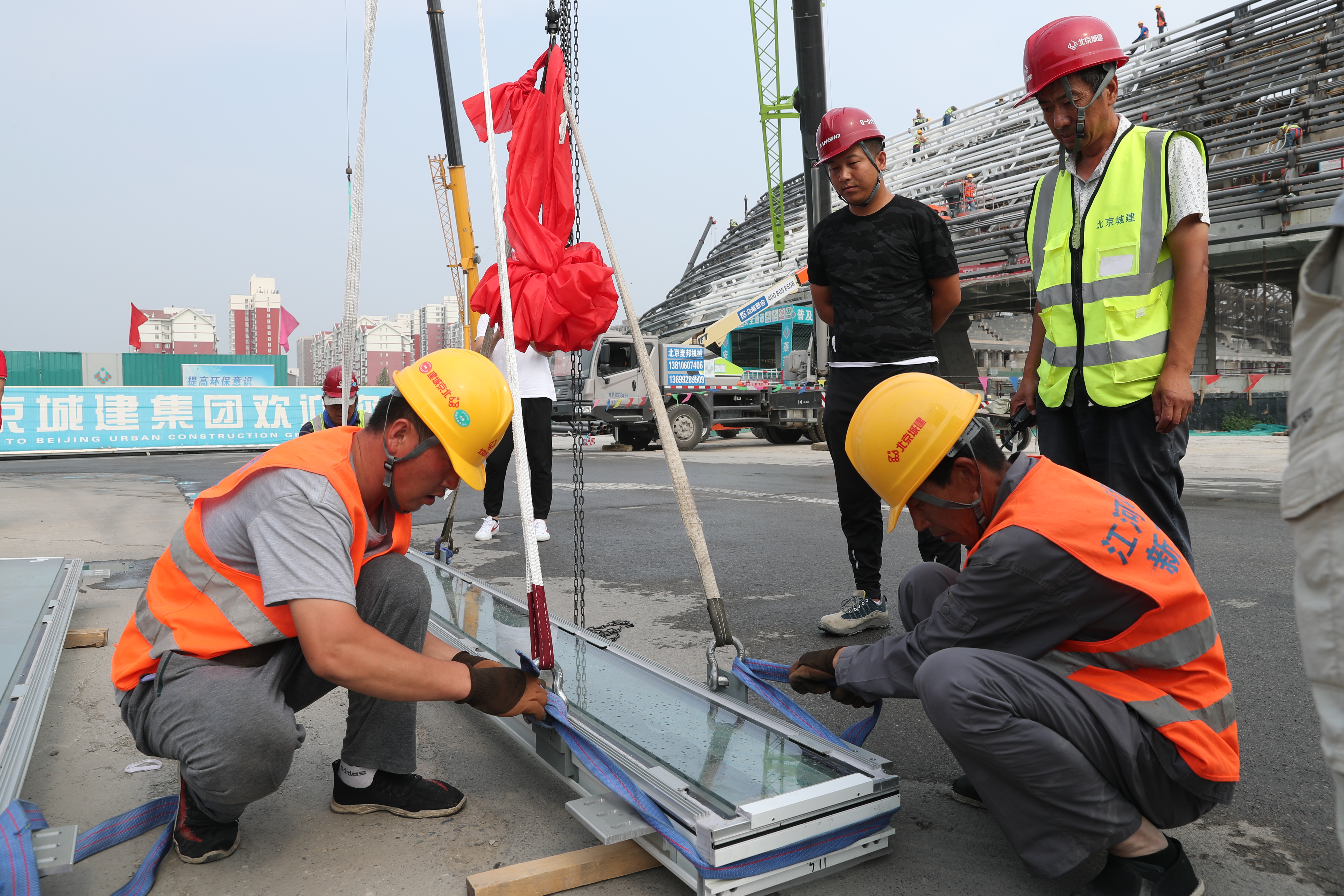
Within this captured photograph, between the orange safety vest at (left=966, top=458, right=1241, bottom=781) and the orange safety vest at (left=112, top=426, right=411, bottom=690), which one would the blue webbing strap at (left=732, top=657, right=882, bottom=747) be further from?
the orange safety vest at (left=112, top=426, right=411, bottom=690)

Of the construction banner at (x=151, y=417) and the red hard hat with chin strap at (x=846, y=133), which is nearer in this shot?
the red hard hat with chin strap at (x=846, y=133)

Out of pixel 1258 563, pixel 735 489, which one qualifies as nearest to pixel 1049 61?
pixel 1258 563

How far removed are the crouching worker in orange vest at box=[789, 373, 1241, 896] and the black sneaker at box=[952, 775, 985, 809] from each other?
313 mm

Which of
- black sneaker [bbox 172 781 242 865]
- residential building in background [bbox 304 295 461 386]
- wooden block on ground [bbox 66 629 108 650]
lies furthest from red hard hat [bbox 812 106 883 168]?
residential building in background [bbox 304 295 461 386]

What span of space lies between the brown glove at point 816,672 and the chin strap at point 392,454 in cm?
94

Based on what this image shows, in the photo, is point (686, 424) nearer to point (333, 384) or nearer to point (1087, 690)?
point (333, 384)

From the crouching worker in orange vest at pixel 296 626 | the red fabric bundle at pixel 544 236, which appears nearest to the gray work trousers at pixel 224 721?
the crouching worker in orange vest at pixel 296 626

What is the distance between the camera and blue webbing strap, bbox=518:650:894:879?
1484mm

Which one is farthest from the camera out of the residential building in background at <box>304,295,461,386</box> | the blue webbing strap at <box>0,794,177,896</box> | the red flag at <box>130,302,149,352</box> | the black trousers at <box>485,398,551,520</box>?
the residential building in background at <box>304,295,461,386</box>

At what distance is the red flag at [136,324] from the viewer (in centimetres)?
2725

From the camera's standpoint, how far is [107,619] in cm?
359

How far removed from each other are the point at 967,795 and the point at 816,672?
18.4 inches

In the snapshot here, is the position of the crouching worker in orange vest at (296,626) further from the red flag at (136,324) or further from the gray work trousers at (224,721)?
the red flag at (136,324)

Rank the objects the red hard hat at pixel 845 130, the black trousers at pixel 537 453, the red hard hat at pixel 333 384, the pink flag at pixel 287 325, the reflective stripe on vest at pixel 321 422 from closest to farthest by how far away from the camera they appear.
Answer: the red hard hat at pixel 845 130, the black trousers at pixel 537 453, the red hard hat at pixel 333 384, the reflective stripe on vest at pixel 321 422, the pink flag at pixel 287 325
